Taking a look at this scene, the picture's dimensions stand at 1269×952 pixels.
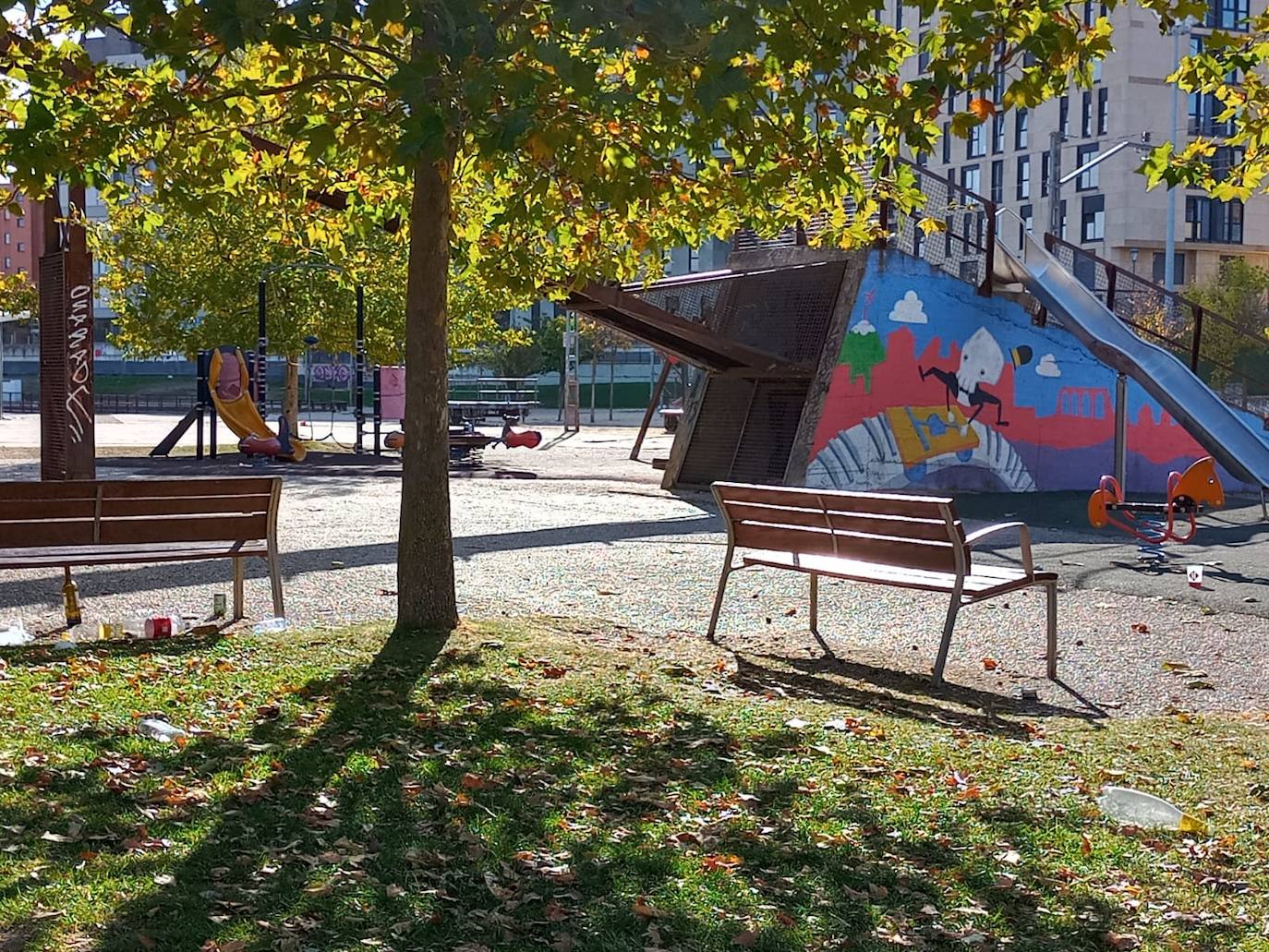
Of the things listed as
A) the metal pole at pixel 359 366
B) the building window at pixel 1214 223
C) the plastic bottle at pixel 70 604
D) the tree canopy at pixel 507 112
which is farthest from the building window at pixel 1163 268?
the plastic bottle at pixel 70 604

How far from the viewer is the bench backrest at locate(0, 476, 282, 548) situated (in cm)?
834

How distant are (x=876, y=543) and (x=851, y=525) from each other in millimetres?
179

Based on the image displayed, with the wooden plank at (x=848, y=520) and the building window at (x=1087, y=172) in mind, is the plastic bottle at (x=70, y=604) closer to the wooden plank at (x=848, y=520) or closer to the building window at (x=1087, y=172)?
the wooden plank at (x=848, y=520)

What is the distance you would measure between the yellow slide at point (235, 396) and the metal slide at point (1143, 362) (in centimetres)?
1556

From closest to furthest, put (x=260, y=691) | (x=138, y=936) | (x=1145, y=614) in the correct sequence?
(x=138, y=936) → (x=260, y=691) → (x=1145, y=614)

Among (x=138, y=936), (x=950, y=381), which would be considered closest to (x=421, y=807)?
(x=138, y=936)

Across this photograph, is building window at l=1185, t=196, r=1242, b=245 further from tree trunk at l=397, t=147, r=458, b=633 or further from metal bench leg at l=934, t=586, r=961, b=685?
tree trunk at l=397, t=147, r=458, b=633

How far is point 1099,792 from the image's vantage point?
17.6 ft

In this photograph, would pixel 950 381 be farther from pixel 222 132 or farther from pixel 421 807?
pixel 421 807

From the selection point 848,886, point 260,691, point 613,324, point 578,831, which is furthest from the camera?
point 613,324

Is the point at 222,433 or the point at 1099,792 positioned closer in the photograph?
the point at 1099,792

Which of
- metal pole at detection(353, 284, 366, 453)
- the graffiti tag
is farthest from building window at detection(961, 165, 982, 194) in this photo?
the graffiti tag

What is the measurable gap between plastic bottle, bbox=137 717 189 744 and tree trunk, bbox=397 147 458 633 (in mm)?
2336

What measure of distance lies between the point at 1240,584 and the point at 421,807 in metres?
8.93
